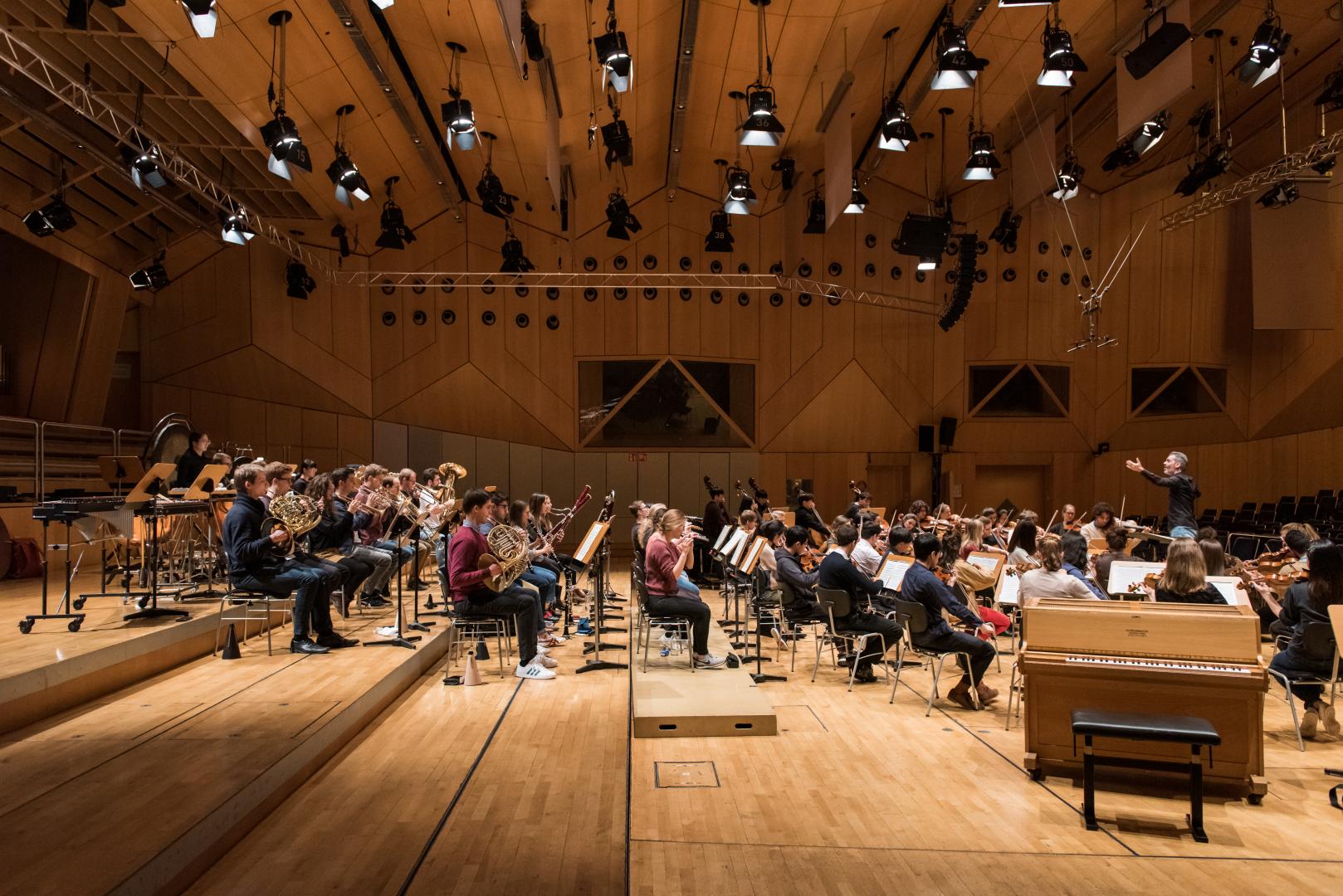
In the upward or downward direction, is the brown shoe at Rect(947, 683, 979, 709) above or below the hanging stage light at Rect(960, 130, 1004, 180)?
below

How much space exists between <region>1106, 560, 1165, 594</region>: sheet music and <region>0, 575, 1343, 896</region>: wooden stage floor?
1.27 metres

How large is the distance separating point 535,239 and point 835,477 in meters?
7.23

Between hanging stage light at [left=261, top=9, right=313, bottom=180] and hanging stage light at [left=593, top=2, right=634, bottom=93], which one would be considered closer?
hanging stage light at [left=593, top=2, right=634, bottom=93]

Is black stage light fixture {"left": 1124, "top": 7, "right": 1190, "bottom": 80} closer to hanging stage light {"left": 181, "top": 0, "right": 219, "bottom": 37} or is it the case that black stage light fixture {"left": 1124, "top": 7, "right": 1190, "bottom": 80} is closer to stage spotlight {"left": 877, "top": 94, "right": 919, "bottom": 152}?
stage spotlight {"left": 877, "top": 94, "right": 919, "bottom": 152}

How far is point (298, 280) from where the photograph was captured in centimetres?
1427

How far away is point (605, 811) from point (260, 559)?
11.1 feet

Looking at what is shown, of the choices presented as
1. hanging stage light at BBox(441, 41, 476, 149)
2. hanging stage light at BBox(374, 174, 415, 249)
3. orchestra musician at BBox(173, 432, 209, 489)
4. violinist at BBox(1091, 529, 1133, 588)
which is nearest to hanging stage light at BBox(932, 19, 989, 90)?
violinist at BBox(1091, 529, 1133, 588)

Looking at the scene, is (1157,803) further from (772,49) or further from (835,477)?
(835,477)

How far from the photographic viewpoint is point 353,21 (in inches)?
344

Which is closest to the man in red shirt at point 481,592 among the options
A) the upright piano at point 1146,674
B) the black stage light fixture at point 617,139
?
the upright piano at point 1146,674

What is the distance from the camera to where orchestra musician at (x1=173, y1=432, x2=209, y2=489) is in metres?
7.83

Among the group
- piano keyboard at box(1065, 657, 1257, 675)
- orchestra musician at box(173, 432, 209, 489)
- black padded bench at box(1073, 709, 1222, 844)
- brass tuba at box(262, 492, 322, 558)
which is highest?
orchestra musician at box(173, 432, 209, 489)

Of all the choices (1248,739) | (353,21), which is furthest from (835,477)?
(1248,739)

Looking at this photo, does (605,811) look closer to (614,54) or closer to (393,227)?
(614,54)
